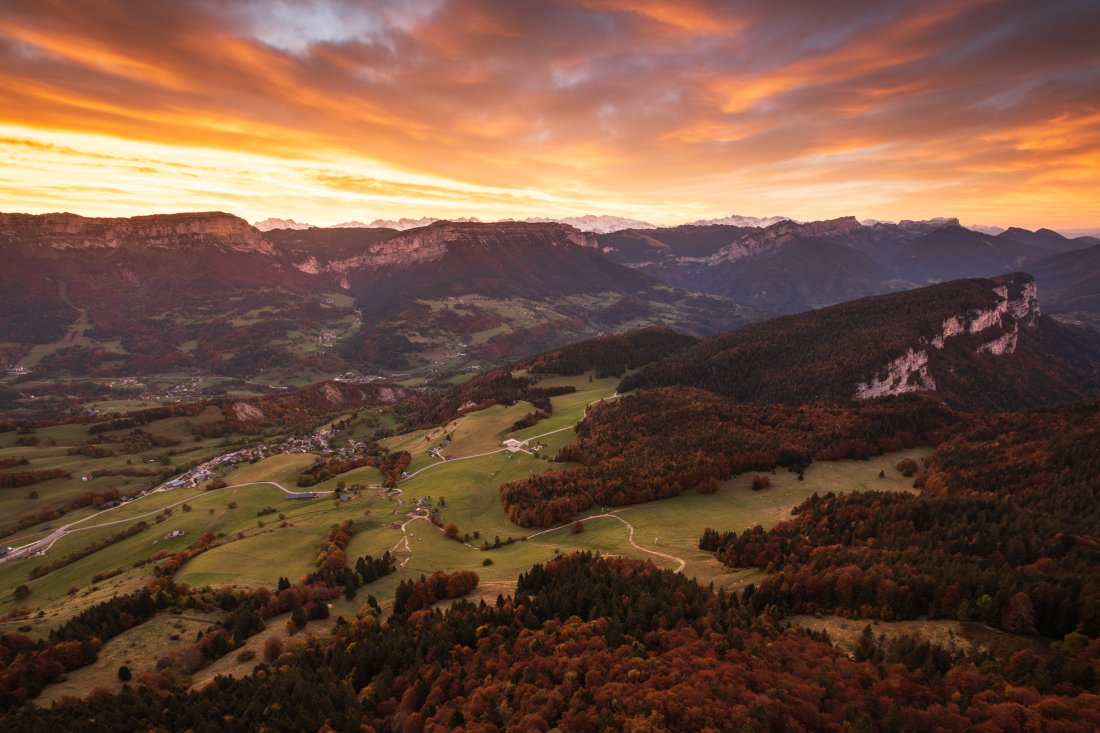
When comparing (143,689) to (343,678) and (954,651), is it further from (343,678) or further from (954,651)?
(954,651)

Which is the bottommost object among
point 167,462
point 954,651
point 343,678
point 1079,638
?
point 167,462

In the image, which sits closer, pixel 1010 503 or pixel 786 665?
pixel 786 665

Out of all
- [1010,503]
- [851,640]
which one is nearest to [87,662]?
[851,640]

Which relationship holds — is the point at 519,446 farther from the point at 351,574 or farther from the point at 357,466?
the point at 351,574

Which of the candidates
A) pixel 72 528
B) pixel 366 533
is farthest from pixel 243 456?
pixel 366 533

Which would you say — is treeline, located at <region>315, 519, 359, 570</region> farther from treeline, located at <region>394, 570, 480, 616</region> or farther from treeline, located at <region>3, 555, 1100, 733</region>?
treeline, located at <region>3, 555, 1100, 733</region>

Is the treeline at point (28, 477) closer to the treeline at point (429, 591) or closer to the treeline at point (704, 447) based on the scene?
the treeline at point (704, 447)
